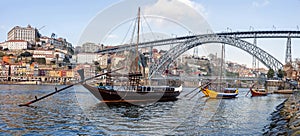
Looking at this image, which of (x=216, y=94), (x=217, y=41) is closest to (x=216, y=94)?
(x=216, y=94)

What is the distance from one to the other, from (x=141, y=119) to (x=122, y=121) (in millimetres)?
1206

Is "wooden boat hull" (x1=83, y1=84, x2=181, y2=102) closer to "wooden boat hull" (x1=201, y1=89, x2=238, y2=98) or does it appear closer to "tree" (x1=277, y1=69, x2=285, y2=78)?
"wooden boat hull" (x1=201, y1=89, x2=238, y2=98)

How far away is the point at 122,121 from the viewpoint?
15836 mm

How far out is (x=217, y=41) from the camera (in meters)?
63.5

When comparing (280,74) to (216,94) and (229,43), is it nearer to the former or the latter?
(229,43)

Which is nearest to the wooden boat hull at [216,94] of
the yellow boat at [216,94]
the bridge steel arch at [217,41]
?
the yellow boat at [216,94]

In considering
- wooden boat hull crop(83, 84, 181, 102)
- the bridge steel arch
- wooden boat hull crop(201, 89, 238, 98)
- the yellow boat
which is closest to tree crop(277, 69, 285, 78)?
the bridge steel arch

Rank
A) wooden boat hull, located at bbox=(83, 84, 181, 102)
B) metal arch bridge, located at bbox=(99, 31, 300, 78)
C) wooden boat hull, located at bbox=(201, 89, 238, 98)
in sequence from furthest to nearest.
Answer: metal arch bridge, located at bbox=(99, 31, 300, 78) < wooden boat hull, located at bbox=(201, 89, 238, 98) < wooden boat hull, located at bbox=(83, 84, 181, 102)

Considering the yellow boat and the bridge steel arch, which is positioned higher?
Result: the bridge steel arch

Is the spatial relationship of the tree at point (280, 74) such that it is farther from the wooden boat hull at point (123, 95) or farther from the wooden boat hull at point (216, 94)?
the wooden boat hull at point (123, 95)

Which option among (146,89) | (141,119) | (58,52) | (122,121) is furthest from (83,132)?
→ (58,52)

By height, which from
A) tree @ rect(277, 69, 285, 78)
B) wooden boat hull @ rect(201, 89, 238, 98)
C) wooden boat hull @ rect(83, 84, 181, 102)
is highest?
tree @ rect(277, 69, 285, 78)

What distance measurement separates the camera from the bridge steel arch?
61478 millimetres

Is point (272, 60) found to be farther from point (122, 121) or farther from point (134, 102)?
point (122, 121)
